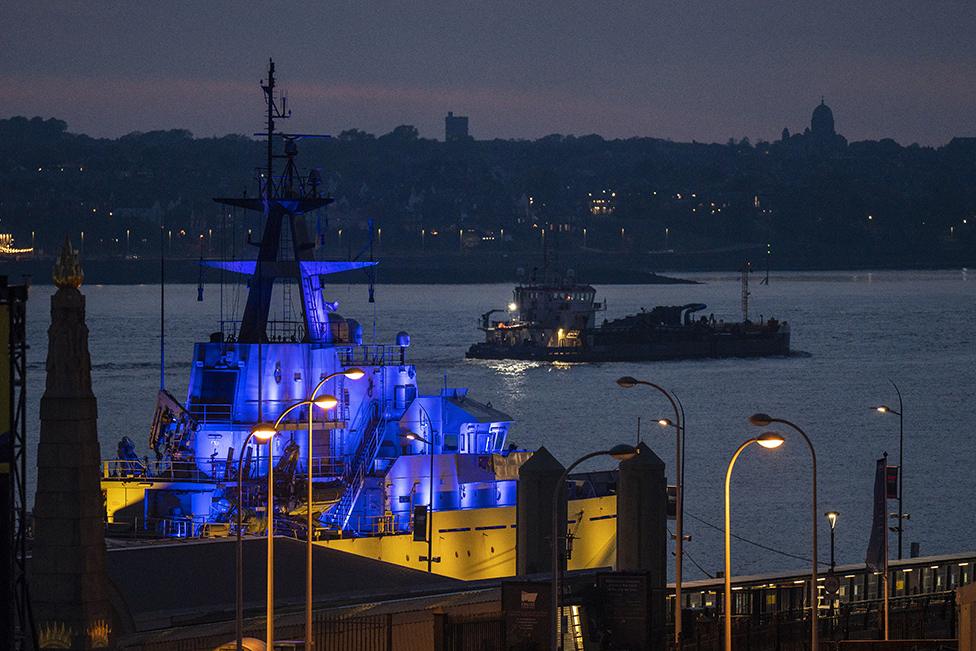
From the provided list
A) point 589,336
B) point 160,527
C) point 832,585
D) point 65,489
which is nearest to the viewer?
point 65,489

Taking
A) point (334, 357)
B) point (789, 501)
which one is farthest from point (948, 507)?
point (334, 357)

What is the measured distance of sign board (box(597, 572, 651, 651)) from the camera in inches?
1074

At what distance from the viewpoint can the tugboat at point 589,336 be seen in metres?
146

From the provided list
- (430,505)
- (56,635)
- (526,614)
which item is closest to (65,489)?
(56,635)

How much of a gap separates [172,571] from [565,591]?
579 cm

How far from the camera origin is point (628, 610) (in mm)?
27359

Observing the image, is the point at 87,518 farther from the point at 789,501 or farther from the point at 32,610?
the point at 789,501

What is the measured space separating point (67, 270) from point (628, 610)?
1102 centimetres

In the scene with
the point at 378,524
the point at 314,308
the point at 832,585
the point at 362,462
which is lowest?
the point at 378,524

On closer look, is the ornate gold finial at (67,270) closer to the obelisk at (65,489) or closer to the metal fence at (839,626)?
the obelisk at (65,489)

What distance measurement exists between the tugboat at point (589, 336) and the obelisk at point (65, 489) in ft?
404

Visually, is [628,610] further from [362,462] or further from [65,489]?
[362,462]

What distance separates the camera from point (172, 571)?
86.9 feet

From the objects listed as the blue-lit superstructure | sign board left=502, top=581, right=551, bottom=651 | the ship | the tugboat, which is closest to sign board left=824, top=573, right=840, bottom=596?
sign board left=502, top=581, right=551, bottom=651
